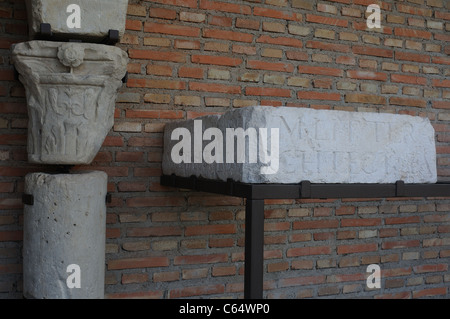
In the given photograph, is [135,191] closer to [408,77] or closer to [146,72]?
[146,72]

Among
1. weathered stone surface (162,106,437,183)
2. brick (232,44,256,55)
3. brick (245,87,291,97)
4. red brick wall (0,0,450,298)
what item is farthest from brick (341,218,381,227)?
brick (232,44,256,55)

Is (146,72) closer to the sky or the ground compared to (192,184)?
closer to the sky

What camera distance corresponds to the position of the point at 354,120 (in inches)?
90.8

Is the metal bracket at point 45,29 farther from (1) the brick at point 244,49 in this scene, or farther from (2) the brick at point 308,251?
(2) the brick at point 308,251

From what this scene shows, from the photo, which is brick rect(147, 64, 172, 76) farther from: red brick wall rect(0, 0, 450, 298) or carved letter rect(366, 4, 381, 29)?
carved letter rect(366, 4, 381, 29)

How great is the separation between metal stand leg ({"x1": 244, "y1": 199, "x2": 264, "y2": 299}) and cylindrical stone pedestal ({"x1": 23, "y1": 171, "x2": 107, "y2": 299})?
35.0 inches

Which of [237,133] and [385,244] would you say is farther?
[385,244]

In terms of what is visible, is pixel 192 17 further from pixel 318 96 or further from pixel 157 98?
pixel 318 96

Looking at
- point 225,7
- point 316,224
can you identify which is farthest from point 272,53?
point 316,224

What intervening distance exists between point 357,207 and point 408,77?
1074mm

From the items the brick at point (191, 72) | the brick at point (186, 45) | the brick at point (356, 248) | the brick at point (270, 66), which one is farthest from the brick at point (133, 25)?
the brick at point (356, 248)

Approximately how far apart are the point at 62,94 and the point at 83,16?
403 mm

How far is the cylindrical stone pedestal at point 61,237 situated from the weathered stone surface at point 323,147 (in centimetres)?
62

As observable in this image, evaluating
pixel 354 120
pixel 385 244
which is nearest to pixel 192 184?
pixel 354 120
